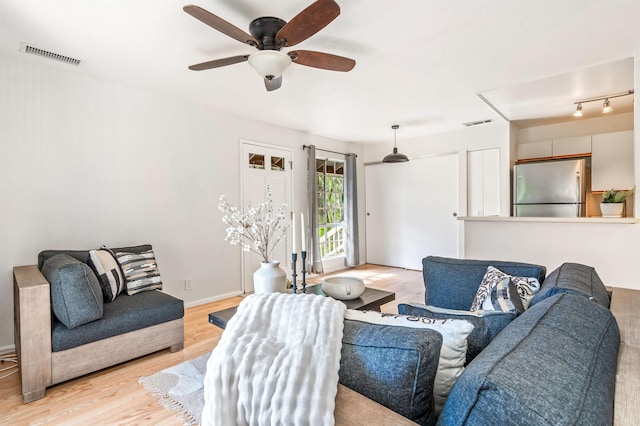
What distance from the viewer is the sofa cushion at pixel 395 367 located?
751 mm

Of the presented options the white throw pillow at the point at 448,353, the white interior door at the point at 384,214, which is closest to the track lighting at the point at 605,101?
the white interior door at the point at 384,214

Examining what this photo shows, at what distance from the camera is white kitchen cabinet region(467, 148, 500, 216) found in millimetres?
4914

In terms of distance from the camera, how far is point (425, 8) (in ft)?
6.45

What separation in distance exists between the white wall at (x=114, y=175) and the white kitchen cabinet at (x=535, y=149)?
401cm

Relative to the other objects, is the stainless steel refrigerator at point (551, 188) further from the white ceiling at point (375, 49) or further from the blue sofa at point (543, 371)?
the blue sofa at point (543, 371)

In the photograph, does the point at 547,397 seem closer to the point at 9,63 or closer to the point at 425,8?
the point at 425,8

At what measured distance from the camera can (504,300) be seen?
1256 millimetres

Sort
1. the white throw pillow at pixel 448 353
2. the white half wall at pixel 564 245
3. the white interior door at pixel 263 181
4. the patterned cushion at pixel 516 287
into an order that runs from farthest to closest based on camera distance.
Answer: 1. the white interior door at pixel 263 181
2. the white half wall at pixel 564 245
3. the patterned cushion at pixel 516 287
4. the white throw pillow at pixel 448 353

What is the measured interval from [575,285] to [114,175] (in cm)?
360

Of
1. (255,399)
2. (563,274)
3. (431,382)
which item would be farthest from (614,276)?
(255,399)

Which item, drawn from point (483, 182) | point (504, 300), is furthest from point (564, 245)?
point (504, 300)

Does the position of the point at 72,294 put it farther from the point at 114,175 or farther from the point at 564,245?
the point at 564,245

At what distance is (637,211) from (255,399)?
3271 mm

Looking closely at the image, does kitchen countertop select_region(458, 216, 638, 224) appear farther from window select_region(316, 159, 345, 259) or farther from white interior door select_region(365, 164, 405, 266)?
window select_region(316, 159, 345, 259)
